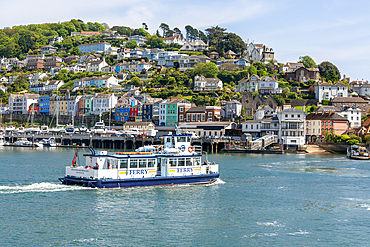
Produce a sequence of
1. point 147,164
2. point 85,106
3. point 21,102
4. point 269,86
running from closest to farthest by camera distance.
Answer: point 147,164, point 269,86, point 85,106, point 21,102

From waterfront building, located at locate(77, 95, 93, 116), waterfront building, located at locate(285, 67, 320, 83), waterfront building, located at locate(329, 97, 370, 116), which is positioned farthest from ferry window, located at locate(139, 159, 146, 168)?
waterfront building, located at locate(285, 67, 320, 83)

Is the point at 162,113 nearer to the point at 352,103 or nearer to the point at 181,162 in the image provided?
the point at 352,103

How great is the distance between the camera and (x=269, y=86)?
128375 millimetres

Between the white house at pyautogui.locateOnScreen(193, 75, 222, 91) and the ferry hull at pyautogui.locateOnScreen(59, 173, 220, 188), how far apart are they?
94425 mm

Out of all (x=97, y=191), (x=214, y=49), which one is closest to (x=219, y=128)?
(x=97, y=191)

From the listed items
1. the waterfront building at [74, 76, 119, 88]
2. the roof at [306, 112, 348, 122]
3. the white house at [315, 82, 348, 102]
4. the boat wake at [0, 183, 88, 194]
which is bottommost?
the boat wake at [0, 183, 88, 194]

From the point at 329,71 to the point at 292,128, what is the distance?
7019 cm

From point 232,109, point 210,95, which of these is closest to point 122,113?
point 210,95

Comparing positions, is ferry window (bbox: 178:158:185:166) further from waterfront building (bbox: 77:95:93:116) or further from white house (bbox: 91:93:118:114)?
waterfront building (bbox: 77:95:93:116)

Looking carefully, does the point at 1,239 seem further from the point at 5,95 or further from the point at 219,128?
the point at 5,95

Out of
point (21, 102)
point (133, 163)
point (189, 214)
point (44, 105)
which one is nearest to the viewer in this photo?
point (189, 214)

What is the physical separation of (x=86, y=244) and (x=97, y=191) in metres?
13.4

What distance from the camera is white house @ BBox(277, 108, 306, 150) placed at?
300ft

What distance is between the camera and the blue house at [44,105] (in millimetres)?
153500
